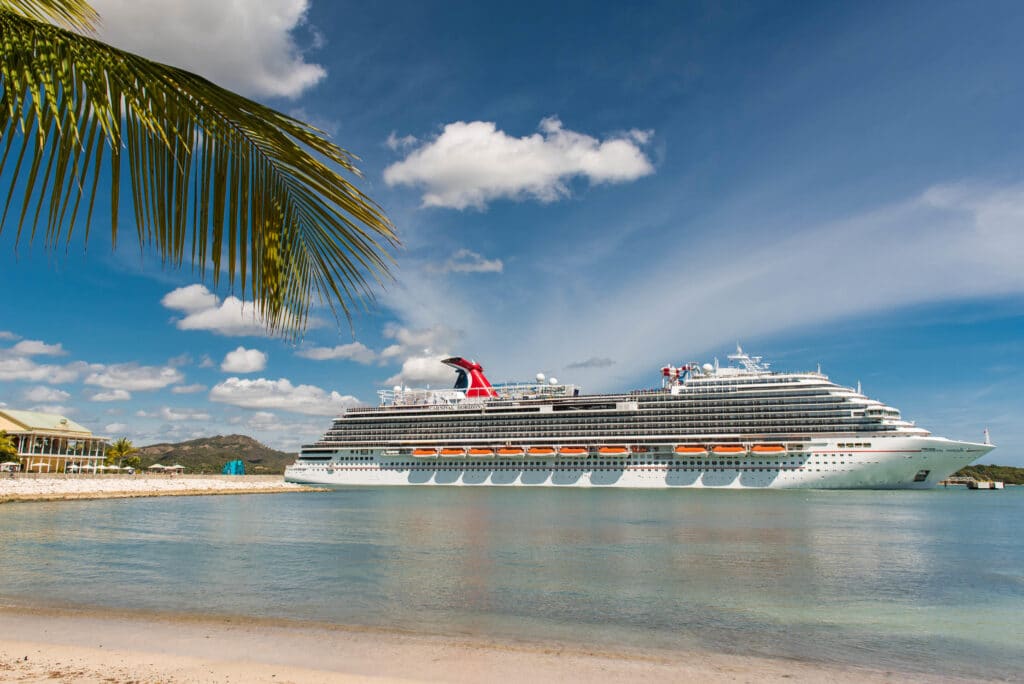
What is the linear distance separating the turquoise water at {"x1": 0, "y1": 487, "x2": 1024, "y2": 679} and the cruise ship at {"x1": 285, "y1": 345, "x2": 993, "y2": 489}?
33397mm

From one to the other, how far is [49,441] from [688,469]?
6339 cm

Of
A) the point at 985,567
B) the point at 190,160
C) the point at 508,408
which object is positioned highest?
the point at 508,408

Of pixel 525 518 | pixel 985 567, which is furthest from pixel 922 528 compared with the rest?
pixel 525 518

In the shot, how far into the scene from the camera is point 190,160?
2.38 m

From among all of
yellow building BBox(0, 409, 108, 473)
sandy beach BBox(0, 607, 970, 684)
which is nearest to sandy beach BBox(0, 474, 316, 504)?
yellow building BBox(0, 409, 108, 473)

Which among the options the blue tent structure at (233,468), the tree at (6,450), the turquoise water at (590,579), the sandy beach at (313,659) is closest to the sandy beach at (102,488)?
the tree at (6,450)

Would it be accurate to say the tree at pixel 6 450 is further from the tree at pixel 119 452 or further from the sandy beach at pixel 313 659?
the sandy beach at pixel 313 659

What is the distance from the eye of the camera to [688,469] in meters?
68.4

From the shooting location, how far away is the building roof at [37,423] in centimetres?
6028

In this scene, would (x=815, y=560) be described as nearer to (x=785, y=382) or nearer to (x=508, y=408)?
(x=785, y=382)

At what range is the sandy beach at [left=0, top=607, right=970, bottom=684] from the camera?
6918 mm

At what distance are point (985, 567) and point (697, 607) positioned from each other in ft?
38.4

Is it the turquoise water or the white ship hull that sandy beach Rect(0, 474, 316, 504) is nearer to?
the turquoise water

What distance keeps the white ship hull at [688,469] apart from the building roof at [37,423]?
27907mm
